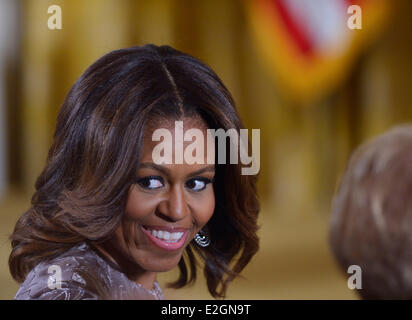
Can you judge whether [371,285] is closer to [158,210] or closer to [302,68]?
[158,210]

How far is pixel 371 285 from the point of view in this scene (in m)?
0.61

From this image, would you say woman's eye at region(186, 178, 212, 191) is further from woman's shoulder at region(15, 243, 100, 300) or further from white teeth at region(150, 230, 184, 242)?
woman's shoulder at region(15, 243, 100, 300)

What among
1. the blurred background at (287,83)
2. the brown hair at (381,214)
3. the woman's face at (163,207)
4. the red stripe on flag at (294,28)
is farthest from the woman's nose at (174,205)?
the red stripe on flag at (294,28)

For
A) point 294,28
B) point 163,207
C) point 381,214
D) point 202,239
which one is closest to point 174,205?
point 163,207

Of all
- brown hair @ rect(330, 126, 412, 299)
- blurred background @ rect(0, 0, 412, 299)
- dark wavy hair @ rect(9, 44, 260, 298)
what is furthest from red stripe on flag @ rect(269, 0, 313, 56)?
brown hair @ rect(330, 126, 412, 299)

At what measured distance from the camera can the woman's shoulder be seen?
797 millimetres

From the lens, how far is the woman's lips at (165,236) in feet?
2.88

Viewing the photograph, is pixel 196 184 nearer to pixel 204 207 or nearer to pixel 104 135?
pixel 204 207

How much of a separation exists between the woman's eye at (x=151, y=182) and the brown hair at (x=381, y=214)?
33cm

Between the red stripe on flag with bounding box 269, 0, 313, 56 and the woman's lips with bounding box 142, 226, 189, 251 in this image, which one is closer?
the woman's lips with bounding box 142, 226, 189, 251

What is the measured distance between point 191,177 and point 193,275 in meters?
0.21

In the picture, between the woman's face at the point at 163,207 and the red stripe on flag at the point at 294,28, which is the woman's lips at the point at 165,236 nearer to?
the woman's face at the point at 163,207

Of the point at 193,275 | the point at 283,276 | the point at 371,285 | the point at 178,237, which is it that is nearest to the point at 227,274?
the point at 193,275

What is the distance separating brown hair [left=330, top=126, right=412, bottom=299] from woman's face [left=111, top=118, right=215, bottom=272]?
32 centimetres
